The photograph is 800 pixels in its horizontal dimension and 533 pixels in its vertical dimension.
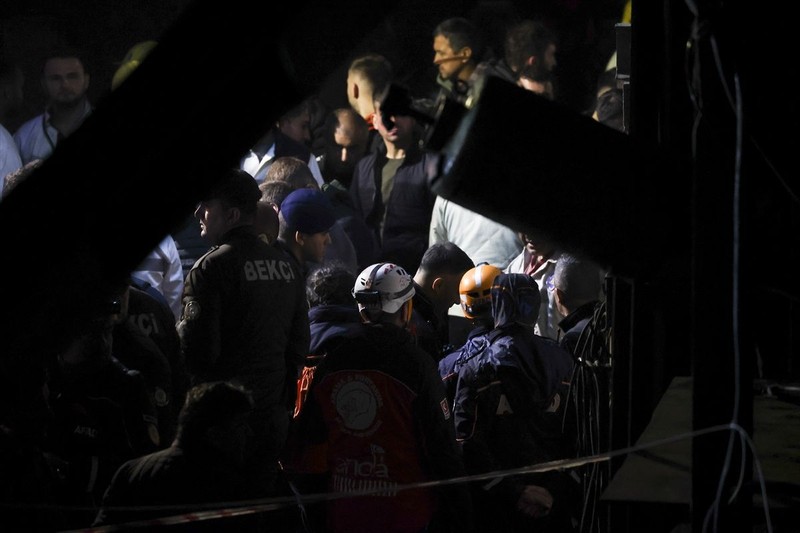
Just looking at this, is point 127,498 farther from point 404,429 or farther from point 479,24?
point 479,24

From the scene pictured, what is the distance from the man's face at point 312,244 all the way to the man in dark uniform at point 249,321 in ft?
3.57

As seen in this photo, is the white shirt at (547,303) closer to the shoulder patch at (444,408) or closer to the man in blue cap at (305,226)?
the man in blue cap at (305,226)

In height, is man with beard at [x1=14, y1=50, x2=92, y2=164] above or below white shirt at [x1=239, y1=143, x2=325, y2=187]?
above

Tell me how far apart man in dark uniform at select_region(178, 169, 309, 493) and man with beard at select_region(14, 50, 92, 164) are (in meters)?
3.18

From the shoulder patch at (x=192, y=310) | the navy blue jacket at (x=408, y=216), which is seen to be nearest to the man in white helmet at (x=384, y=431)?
the shoulder patch at (x=192, y=310)

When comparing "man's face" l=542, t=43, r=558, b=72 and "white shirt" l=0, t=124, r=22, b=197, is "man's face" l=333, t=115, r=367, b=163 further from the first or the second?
"white shirt" l=0, t=124, r=22, b=197

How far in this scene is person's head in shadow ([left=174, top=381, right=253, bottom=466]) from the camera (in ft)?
14.5

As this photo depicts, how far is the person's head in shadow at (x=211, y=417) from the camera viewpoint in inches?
174

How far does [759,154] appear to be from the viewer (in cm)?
290

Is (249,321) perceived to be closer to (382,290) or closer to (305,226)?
(382,290)

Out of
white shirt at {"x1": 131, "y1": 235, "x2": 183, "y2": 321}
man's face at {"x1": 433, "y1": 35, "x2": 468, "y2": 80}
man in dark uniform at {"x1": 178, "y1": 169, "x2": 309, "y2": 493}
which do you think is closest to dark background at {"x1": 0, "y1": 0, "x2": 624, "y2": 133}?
man's face at {"x1": 433, "y1": 35, "x2": 468, "y2": 80}

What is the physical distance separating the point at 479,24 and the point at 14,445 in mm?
7734

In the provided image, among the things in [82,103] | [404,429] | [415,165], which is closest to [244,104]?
[404,429]

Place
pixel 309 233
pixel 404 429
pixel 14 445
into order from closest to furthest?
pixel 14 445
pixel 404 429
pixel 309 233
